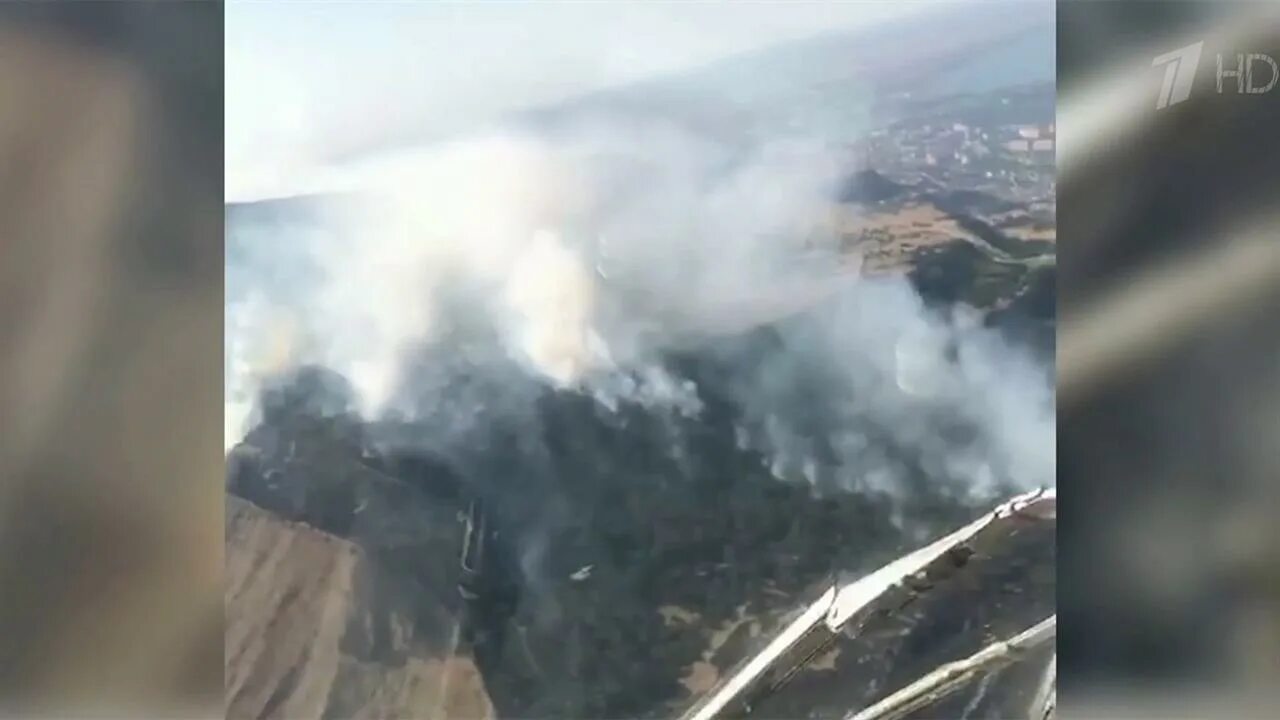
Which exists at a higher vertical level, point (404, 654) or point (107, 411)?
point (107, 411)

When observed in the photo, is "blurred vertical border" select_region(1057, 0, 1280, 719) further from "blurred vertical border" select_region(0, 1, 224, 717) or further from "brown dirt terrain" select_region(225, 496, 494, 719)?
"blurred vertical border" select_region(0, 1, 224, 717)

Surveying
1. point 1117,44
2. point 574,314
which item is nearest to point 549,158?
point 574,314

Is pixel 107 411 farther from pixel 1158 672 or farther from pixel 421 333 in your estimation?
pixel 1158 672

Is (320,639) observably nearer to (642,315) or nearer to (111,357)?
(111,357)

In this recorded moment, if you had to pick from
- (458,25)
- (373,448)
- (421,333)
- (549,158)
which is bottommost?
(373,448)

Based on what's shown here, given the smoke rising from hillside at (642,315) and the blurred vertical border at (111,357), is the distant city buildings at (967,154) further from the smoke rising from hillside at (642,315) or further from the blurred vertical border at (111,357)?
the blurred vertical border at (111,357)

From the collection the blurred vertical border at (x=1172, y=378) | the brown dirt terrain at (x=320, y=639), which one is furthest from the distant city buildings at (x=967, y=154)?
the brown dirt terrain at (x=320, y=639)

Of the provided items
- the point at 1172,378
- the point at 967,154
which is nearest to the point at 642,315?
the point at 967,154
